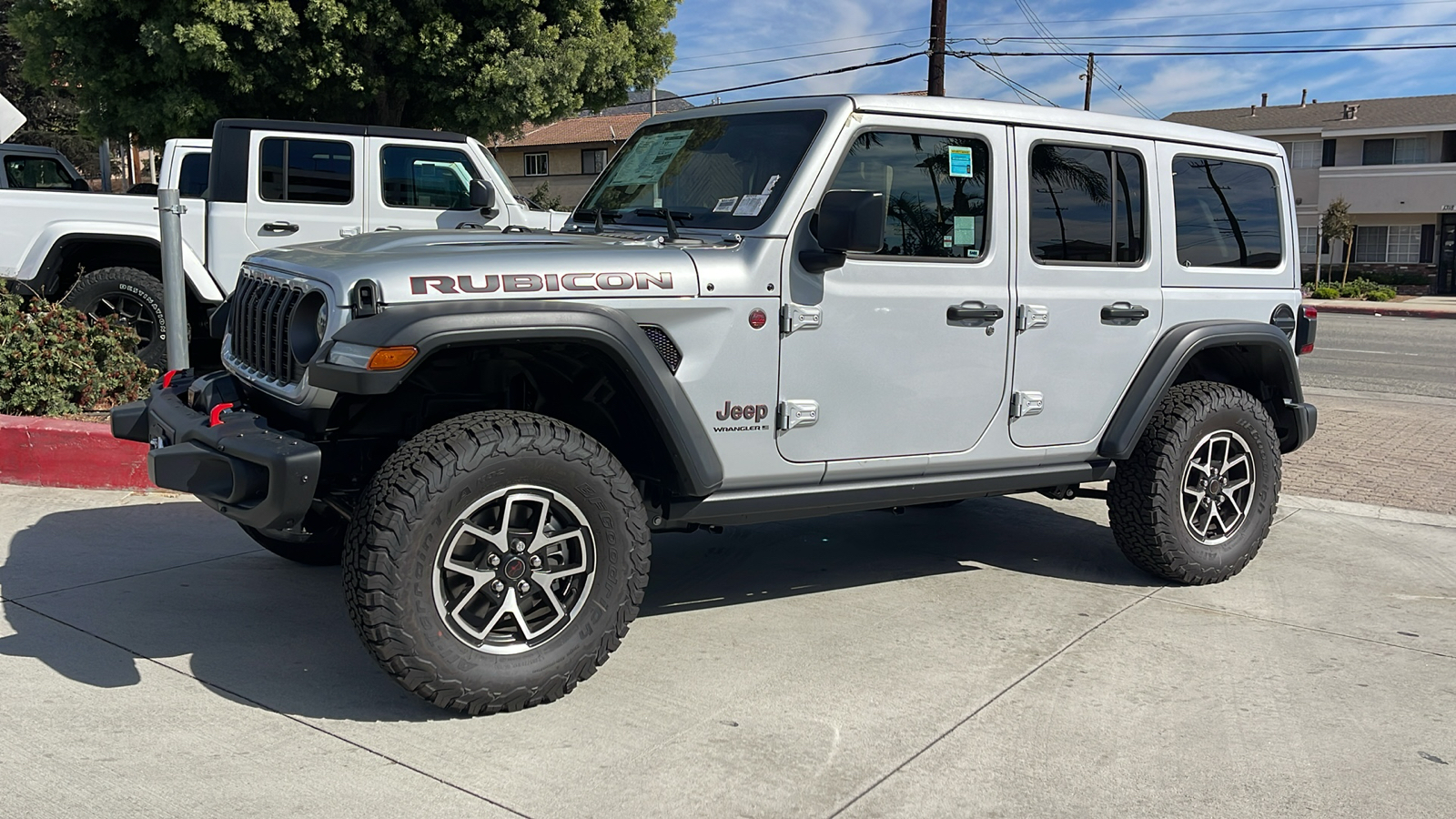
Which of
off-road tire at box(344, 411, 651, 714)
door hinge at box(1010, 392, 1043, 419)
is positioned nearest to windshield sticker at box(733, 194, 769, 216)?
off-road tire at box(344, 411, 651, 714)

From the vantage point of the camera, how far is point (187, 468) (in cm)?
362

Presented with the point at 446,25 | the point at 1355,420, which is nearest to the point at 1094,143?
the point at 1355,420

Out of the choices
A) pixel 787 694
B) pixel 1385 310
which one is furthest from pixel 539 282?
pixel 1385 310

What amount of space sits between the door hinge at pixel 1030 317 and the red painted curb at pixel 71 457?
15.1ft

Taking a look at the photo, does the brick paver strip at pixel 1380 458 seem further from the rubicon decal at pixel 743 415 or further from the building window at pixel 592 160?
the building window at pixel 592 160

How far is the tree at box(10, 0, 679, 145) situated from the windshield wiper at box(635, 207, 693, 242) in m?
12.6

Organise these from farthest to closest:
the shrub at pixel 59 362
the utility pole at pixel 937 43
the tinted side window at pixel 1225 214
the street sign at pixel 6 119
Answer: the utility pole at pixel 937 43 < the street sign at pixel 6 119 < the shrub at pixel 59 362 < the tinted side window at pixel 1225 214

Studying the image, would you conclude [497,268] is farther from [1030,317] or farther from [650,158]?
[1030,317]

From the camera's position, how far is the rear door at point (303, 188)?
30.7 feet

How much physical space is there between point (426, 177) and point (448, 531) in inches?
267

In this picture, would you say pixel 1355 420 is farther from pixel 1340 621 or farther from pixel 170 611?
pixel 170 611

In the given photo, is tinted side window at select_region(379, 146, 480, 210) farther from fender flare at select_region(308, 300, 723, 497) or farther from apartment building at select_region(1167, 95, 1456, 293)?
apartment building at select_region(1167, 95, 1456, 293)

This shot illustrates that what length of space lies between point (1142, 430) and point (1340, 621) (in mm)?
1084

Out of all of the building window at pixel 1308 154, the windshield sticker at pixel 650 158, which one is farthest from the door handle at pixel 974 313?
the building window at pixel 1308 154
